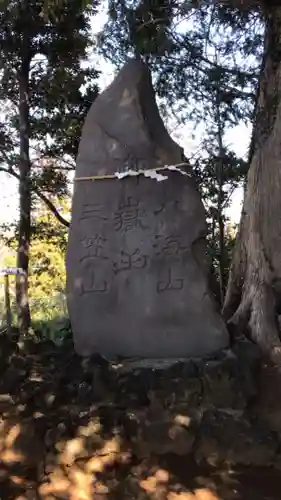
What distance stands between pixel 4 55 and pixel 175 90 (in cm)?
210

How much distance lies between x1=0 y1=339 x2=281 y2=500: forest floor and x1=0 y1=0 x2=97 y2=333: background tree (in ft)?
11.7

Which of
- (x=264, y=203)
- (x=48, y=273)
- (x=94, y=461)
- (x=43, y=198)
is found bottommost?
(x=94, y=461)

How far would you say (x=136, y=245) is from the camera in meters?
3.55

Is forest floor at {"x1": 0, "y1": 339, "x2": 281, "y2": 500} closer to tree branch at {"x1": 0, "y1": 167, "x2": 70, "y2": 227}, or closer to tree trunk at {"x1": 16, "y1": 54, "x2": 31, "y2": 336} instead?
tree trunk at {"x1": 16, "y1": 54, "x2": 31, "y2": 336}

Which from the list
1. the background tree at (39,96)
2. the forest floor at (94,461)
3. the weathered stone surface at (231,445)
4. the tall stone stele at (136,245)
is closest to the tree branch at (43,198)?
the background tree at (39,96)

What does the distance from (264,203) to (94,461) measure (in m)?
2.26

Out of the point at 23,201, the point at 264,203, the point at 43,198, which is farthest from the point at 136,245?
the point at 43,198

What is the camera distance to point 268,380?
3082 millimetres

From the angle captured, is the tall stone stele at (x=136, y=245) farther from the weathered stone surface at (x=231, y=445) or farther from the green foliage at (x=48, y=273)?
the green foliage at (x=48, y=273)

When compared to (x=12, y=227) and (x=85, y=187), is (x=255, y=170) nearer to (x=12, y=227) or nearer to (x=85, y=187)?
(x=85, y=187)

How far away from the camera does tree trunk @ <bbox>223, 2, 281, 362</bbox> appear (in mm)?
3979

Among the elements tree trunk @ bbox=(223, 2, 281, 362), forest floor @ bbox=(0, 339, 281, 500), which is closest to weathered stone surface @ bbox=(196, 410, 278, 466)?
forest floor @ bbox=(0, 339, 281, 500)

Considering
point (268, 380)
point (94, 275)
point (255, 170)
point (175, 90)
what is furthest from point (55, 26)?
point (268, 380)

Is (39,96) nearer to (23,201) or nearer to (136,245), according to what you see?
(23,201)
